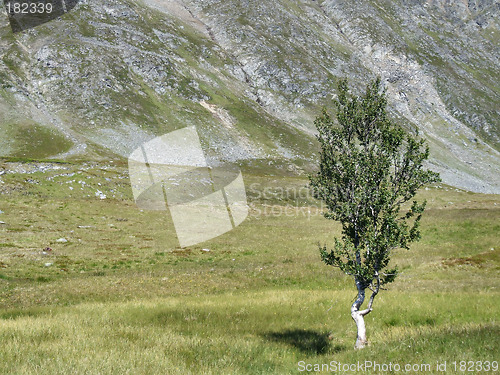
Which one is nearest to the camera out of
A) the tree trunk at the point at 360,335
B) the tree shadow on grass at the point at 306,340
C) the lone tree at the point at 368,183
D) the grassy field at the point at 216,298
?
the grassy field at the point at 216,298

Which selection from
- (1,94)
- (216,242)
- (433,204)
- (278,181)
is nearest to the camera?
(216,242)

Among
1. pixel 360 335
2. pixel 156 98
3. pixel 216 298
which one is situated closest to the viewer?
pixel 360 335

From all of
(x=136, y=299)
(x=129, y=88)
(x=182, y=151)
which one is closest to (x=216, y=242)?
(x=136, y=299)

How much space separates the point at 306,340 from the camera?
11.7 meters

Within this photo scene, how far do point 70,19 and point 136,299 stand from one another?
183 m

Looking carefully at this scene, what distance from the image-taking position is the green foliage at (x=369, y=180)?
1059 centimetres

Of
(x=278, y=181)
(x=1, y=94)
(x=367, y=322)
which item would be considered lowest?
(x=1, y=94)

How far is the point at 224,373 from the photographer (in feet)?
25.1

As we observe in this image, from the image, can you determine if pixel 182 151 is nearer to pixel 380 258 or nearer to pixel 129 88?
pixel 129 88

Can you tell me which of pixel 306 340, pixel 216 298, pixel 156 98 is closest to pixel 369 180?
pixel 306 340

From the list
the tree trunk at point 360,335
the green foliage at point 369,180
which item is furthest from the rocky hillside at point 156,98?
the tree trunk at point 360,335

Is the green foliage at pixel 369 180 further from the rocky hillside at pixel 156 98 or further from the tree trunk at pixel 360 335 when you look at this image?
the rocky hillside at pixel 156 98

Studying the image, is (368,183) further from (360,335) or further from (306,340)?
(306,340)

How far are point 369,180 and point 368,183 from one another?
15 centimetres
